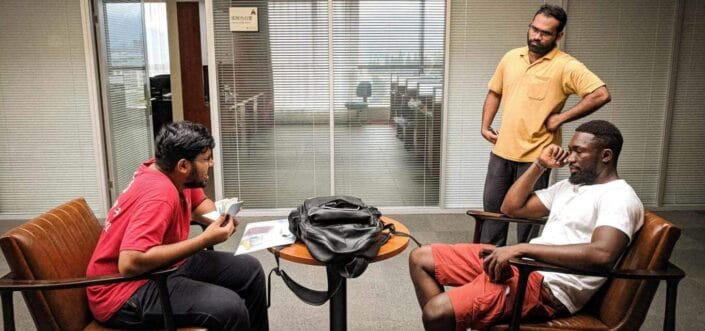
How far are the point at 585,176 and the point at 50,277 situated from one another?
192cm

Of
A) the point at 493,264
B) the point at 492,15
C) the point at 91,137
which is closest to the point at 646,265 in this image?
the point at 493,264

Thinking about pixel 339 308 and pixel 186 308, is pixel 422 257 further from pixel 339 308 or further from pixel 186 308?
pixel 186 308

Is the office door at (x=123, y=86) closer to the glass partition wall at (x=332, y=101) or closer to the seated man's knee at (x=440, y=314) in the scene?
the glass partition wall at (x=332, y=101)

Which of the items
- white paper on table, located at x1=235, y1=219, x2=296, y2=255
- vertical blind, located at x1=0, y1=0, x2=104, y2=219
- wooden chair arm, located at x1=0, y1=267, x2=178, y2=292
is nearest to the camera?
wooden chair arm, located at x1=0, y1=267, x2=178, y2=292

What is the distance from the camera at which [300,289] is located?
212 cm

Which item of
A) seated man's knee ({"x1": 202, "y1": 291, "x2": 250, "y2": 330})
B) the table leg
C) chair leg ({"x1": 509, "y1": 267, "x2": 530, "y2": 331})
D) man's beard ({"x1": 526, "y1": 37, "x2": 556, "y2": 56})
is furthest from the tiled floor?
man's beard ({"x1": 526, "y1": 37, "x2": 556, "y2": 56})

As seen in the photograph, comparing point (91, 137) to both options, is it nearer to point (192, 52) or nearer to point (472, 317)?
point (192, 52)

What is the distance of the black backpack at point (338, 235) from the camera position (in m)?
1.91

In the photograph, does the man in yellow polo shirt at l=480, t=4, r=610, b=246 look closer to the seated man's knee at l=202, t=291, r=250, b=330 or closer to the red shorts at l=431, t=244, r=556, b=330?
the red shorts at l=431, t=244, r=556, b=330

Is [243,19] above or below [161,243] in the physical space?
above

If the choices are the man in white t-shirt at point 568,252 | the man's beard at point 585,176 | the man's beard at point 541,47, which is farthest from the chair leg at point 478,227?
the man's beard at point 541,47

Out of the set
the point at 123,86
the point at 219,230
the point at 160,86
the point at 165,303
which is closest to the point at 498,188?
the point at 219,230

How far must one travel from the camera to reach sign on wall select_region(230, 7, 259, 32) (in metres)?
4.24

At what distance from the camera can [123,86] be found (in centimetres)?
464
